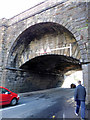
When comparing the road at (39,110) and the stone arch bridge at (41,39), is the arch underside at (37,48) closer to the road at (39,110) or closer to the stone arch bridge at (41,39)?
the stone arch bridge at (41,39)

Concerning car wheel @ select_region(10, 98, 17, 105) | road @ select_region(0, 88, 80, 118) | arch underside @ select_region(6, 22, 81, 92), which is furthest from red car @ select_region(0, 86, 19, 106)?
arch underside @ select_region(6, 22, 81, 92)

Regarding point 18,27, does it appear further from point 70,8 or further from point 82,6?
point 82,6

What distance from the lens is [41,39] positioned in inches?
481

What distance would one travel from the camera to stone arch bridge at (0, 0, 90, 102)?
832 centimetres

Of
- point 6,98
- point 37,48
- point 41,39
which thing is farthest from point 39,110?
point 41,39

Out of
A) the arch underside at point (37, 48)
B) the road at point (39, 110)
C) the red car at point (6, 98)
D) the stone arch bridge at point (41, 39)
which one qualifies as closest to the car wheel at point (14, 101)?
the red car at point (6, 98)

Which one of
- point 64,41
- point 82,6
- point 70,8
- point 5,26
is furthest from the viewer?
point 5,26

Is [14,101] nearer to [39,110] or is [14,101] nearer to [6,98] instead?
[6,98]

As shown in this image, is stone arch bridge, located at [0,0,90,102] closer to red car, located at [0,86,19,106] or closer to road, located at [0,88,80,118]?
road, located at [0,88,80,118]

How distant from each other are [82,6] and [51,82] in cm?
1504

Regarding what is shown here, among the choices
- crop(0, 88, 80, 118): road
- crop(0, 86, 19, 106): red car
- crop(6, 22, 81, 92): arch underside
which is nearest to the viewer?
crop(0, 88, 80, 118): road

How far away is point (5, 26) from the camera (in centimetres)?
1335

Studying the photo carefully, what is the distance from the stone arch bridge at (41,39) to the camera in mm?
8320

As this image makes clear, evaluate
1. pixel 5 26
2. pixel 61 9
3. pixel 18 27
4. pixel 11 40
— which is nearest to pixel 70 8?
pixel 61 9
